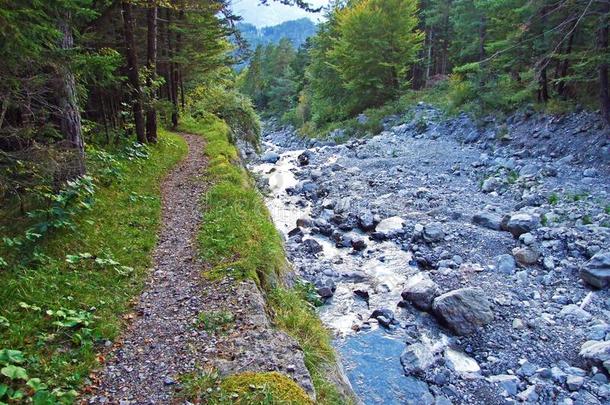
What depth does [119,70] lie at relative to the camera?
46.8ft

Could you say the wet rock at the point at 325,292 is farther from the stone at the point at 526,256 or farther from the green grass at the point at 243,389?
the green grass at the point at 243,389

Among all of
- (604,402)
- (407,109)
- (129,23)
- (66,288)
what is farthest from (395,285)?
(407,109)

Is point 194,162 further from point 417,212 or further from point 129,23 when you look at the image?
point 417,212

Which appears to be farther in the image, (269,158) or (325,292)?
(269,158)

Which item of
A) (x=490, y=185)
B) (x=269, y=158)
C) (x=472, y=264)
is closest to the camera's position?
(x=472, y=264)

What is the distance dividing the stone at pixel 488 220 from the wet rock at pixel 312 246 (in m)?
4.86

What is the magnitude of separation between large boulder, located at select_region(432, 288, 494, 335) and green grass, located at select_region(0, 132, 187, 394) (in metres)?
5.69

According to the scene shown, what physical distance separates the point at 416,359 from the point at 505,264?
4249mm

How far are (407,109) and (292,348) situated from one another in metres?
29.2

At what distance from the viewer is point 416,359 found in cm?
717

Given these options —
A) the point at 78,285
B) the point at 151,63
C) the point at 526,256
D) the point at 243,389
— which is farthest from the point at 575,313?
the point at 151,63

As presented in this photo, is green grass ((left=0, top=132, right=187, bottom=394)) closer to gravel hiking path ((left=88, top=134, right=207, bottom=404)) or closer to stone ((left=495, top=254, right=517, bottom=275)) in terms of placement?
gravel hiking path ((left=88, top=134, right=207, bottom=404))

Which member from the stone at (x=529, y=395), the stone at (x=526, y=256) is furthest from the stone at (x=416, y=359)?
the stone at (x=526, y=256)

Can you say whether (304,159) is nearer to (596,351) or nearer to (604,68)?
(604,68)
